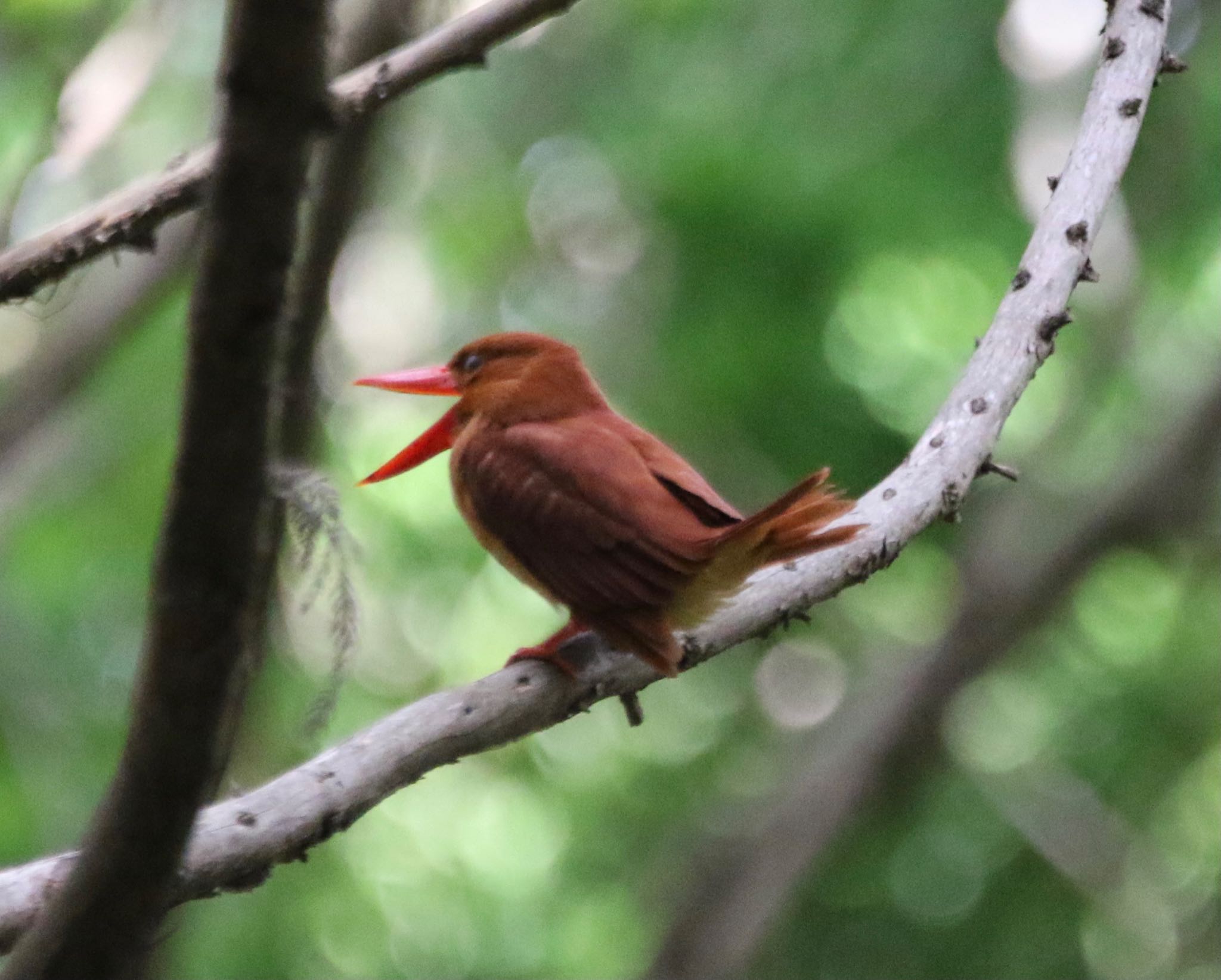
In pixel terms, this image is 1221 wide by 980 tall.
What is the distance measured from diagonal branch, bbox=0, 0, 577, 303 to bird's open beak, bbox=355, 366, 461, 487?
920 mm

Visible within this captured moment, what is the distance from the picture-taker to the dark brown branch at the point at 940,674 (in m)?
6.11

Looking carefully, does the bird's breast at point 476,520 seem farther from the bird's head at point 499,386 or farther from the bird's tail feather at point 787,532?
the bird's tail feather at point 787,532

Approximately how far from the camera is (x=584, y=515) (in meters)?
2.94

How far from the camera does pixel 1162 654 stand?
708 cm

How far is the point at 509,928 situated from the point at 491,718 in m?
→ 5.12

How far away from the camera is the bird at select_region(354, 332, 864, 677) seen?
2633 mm

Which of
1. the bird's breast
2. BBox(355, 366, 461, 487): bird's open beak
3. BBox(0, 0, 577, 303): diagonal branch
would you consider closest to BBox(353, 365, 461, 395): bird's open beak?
BBox(355, 366, 461, 487): bird's open beak

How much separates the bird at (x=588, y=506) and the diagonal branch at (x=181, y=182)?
2.58 feet

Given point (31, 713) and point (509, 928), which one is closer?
point (31, 713)

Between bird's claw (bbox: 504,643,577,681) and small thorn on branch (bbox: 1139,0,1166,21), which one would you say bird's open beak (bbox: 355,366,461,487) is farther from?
small thorn on branch (bbox: 1139,0,1166,21)

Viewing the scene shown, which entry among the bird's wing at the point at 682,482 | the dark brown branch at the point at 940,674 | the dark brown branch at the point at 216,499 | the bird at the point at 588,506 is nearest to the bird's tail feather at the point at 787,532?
the bird at the point at 588,506

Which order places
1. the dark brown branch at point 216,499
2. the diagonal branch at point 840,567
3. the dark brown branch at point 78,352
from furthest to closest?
the dark brown branch at point 78,352 < the diagonal branch at point 840,567 < the dark brown branch at point 216,499

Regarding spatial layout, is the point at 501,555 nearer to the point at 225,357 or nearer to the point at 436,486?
the point at 225,357

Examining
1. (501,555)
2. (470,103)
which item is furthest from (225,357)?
(470,103)
